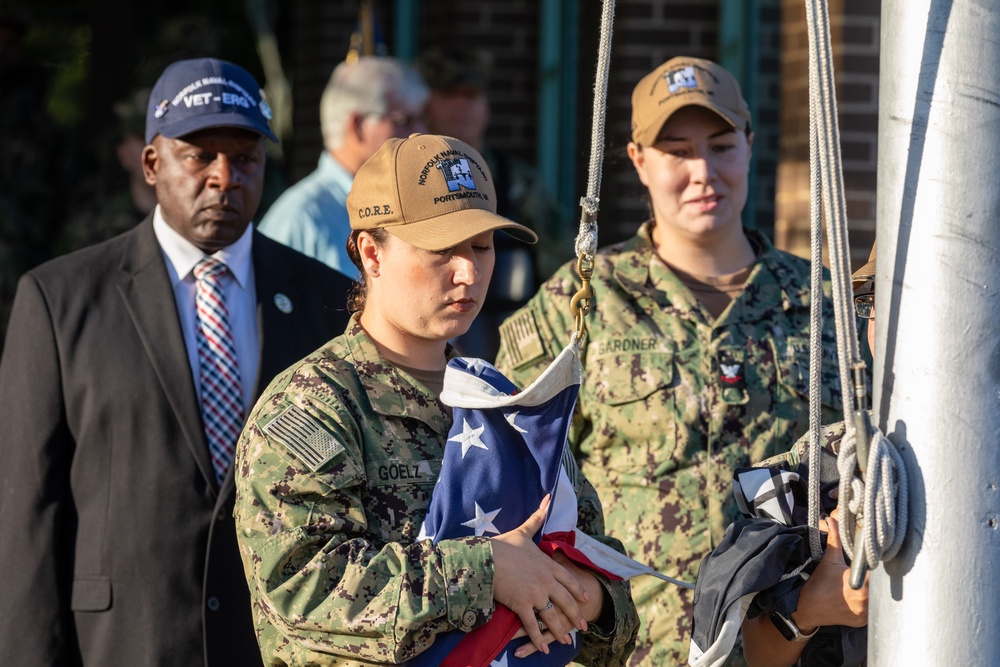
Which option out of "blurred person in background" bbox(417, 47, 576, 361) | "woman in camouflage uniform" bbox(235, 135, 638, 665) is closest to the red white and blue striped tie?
"woman in camouflage uniform" bbox(235, 135, 638, 665)

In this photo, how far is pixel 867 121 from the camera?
5055mm

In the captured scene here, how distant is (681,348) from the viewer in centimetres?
344

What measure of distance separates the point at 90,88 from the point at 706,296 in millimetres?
6272

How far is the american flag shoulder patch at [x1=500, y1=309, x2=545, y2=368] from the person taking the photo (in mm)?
3467

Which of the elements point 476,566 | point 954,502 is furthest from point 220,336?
point 954,502

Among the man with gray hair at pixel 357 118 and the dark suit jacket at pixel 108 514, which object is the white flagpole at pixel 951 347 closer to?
the dark suit jacket at pixel 108 514

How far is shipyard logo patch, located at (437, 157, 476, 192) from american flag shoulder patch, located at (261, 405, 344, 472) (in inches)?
18.3

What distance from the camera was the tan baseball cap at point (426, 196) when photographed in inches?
96.3

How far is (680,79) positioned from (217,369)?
4.34ft

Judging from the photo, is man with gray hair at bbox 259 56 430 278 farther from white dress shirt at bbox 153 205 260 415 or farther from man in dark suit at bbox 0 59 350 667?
man in dark suit at bbox 0 59 350 667

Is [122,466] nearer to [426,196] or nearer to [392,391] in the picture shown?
[392,391]

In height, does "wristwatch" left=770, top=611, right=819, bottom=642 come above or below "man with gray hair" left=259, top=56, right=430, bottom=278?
below

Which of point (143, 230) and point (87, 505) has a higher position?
point (143, 230)

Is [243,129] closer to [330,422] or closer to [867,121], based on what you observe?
[330,422]
